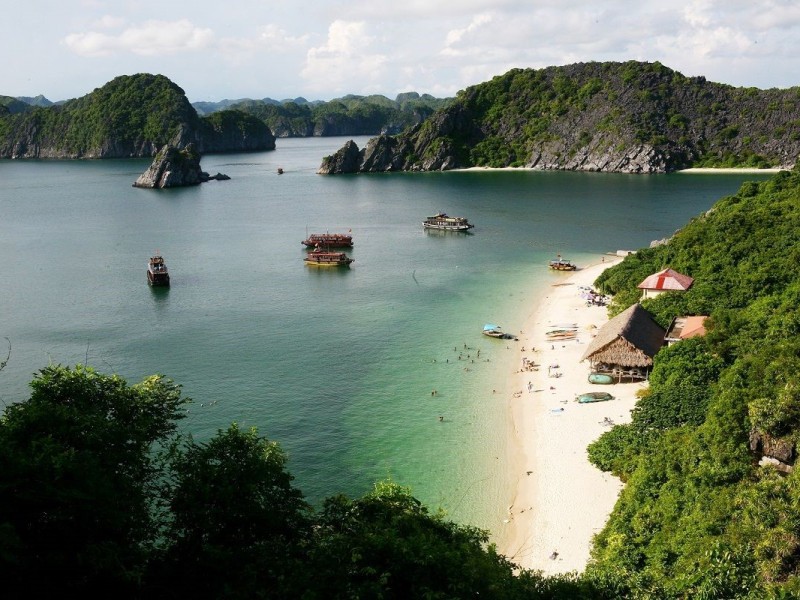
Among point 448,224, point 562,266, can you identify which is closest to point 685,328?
point 562,266

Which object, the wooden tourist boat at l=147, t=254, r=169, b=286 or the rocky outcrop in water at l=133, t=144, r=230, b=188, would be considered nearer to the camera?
the wooden tourist boat at l=147, t=254, r=169, b=286

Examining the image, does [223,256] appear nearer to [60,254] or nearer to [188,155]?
[60,254]

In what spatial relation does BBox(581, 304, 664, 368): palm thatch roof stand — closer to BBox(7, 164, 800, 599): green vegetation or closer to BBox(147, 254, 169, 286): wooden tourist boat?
BBox(7, 164, 800, 599): green vegetation

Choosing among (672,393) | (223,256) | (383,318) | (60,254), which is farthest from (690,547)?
(60,254)

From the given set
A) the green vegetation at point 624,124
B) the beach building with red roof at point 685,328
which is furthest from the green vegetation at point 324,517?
the green vegetation at point 624,124

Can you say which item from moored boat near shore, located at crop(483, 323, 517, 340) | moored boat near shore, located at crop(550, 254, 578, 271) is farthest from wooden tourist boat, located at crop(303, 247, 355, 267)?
moored boat near shore, located at crop(483, 323, 517, 340)

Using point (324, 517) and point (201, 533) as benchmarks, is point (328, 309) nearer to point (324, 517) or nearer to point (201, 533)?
point (324, 517)

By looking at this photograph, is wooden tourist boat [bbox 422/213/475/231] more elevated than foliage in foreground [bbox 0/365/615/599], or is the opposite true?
wooden tourist boat [bbox 422/213/475/231]
